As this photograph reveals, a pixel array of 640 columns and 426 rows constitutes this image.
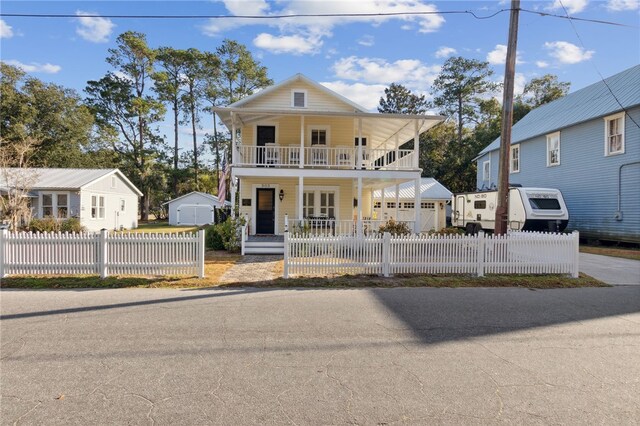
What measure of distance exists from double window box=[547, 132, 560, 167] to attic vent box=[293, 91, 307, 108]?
49.4 feet

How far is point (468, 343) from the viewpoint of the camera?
16.1ft

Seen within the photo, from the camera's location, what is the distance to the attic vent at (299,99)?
1791 cm

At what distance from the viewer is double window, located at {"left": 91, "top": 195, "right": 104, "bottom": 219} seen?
27078 mm

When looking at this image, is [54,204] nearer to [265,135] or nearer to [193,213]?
[193,213]

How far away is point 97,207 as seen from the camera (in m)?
27.7

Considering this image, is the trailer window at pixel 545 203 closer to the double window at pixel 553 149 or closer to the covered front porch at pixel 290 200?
the double window at pixel 553 149

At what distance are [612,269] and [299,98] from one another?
13.6m

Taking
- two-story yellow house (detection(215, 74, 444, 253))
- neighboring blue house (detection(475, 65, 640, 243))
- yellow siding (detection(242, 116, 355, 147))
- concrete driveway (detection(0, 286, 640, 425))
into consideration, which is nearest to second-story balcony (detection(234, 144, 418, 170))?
two-story yellow house (detection(215, 74, 444, 253))

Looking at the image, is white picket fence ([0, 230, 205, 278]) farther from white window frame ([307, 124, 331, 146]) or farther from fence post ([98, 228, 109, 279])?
white window frame ([307, 124, 331, 146])

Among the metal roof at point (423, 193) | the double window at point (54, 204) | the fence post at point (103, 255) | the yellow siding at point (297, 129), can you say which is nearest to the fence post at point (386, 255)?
the fence post at point (103, 255)

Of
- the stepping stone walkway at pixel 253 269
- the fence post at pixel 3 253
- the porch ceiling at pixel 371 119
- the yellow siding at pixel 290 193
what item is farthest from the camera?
the yellow siding at pixel 290 193

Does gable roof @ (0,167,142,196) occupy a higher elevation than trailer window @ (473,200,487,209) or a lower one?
higher

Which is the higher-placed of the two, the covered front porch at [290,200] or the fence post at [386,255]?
the covered front porch at [290,200]

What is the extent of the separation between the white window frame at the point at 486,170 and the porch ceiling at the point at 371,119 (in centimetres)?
1282
